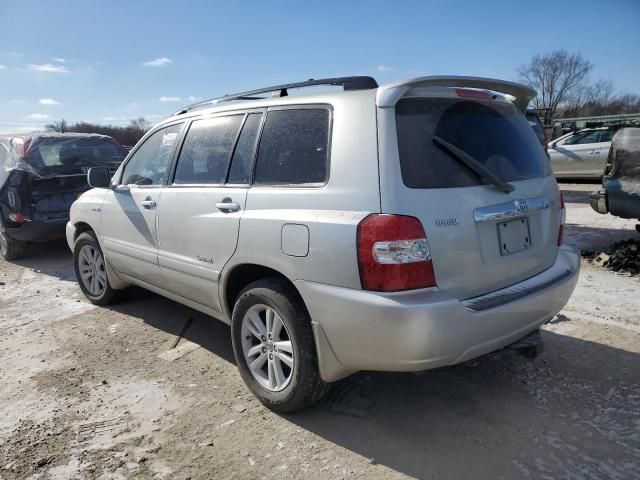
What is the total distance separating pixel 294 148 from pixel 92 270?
3.19 meters

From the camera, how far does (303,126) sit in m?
2.88

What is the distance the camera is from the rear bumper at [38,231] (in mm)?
6773

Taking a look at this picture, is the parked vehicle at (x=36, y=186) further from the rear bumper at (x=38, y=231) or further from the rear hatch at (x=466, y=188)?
the rear hatch at (x=466, y=188)

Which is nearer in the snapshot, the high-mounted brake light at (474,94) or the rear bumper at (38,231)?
the high-mounted brake light at (474,94)

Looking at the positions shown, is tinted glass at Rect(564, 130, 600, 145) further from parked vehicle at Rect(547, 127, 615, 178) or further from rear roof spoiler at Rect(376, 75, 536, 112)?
rear roof spoiler at Rect(376, 75, 536, 112)

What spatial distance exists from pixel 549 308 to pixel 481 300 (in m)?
0.65

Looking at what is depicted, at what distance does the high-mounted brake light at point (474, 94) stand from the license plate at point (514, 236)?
0.72m

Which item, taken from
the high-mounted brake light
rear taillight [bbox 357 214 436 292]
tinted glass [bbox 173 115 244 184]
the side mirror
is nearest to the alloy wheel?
rear taillight [bbox 357 214 436 292]

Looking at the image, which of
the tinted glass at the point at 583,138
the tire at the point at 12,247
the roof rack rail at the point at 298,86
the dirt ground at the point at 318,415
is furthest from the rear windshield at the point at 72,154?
the tinted glass at the point at 583,138

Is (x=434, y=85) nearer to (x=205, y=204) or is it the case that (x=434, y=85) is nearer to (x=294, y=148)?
(x=294, y=148)

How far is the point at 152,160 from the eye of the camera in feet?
13.7

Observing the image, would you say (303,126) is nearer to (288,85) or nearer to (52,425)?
(288,85)

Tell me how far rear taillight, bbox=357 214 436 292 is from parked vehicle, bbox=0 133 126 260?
19.5 ft

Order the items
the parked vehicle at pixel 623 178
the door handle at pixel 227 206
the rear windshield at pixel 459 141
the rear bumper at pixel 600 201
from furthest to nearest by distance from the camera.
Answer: the rear bumper at pixel 600 201, the parked vehicle at pixel 623 178, the door handle at pixel 227 206, the rear windshield at pixel 459 141
